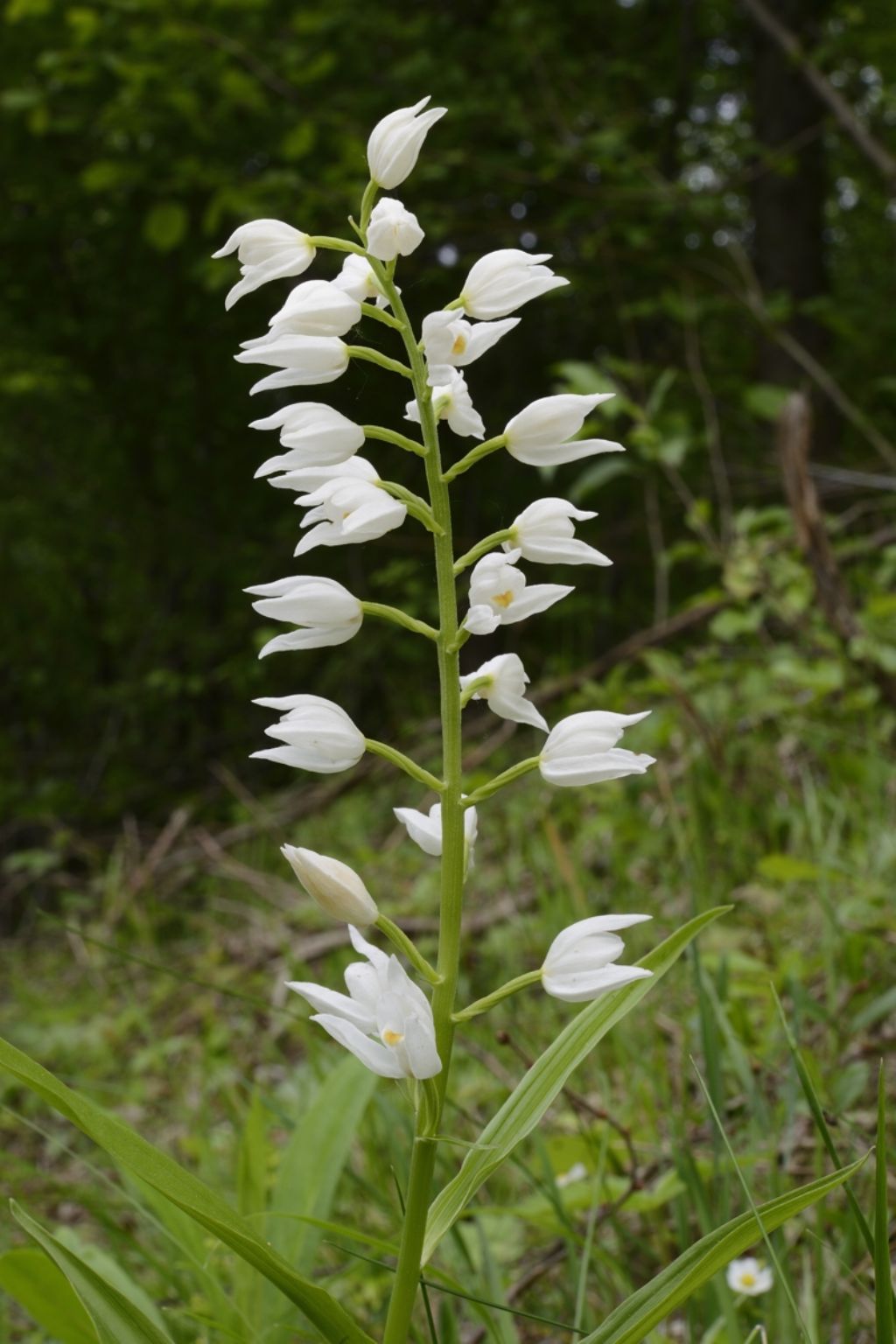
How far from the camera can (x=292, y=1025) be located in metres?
3.08

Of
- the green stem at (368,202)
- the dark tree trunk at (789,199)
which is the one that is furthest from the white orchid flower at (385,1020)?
the dark tree trunk at (789,199)

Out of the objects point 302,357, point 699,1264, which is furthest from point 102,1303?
point 302,357

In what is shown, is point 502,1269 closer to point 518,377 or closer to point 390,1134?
point 390,1134

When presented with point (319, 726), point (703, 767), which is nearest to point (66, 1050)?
point (703, 767)

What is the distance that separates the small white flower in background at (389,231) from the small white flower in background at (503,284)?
0.09 meters

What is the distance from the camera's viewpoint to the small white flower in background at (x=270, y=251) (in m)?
1.16

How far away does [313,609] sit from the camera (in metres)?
1.10

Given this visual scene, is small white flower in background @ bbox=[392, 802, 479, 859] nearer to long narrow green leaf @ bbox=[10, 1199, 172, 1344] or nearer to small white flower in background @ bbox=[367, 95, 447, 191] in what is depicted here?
long narrow green leaf @ bbox=[10, 1199, 172, 1344]

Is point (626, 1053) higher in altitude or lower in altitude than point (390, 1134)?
lower

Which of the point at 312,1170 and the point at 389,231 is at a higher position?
the point at 389,231

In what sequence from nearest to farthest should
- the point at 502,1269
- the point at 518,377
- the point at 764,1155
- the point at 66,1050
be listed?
the point at 764,1155 → the point at 502,1269 → the point at 66,1050 → the point at 518,377

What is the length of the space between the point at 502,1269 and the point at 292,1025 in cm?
132

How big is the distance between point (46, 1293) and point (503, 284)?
3.39ft

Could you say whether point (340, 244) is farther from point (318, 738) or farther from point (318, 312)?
point (318, 738)
